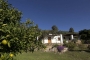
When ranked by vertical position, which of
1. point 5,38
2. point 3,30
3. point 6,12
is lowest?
point 5,38

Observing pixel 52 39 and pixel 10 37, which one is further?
pixel 52 39

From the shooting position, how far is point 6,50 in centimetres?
290

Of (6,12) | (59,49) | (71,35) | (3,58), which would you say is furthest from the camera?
(71,35)

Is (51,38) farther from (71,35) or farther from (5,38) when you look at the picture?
(5,38)

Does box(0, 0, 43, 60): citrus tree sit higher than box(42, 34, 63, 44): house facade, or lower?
lower

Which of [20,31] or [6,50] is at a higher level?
[20,31]

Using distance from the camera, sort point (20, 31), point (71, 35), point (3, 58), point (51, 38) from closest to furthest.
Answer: point (3, 58) → point (20, 31) → point (51, 38) → point (71, 35)

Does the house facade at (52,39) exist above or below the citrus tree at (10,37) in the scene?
above

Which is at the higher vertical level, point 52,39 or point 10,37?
point 52,39

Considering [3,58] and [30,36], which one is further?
[30,36]

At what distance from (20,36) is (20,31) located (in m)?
0.12

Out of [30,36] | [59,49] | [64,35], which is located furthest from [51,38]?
[30,36]

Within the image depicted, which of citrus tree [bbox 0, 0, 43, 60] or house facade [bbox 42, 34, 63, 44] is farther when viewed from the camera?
house facade [bbox 42, 34, 63, 44]

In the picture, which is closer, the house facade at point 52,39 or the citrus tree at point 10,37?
the citrus tree at point 10,37
